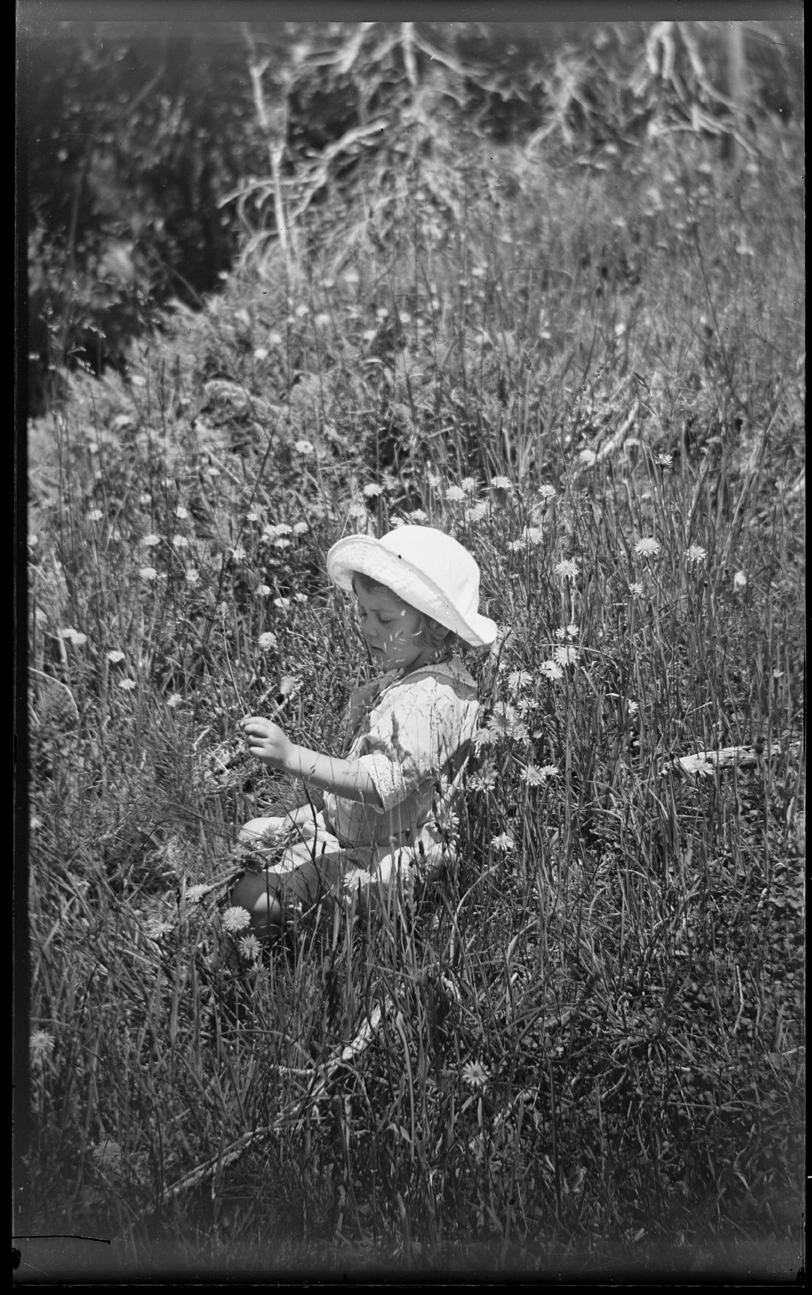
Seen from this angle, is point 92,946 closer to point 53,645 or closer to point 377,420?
point 53,645

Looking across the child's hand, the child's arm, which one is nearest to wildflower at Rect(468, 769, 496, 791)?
the child's arm

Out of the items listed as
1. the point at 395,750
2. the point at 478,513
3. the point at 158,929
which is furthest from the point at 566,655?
the point at 158,929

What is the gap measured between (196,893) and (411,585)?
0.83 m

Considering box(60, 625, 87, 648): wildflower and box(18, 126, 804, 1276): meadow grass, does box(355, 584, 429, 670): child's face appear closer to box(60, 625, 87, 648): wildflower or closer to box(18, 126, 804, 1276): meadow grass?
box(18, 126, 804, 1276): meadow grass

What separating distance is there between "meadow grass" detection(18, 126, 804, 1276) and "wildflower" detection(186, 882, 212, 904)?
11 mm

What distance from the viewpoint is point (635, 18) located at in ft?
9.45

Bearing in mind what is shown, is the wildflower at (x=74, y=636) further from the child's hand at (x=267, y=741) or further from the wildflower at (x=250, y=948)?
the wildflower at (x=250, y=948)

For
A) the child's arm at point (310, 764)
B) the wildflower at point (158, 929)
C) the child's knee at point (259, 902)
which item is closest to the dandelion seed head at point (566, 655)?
the child's arm at point (310, 764)

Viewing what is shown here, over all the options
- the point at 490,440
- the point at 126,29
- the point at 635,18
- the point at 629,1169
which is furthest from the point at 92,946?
the point at 635,18

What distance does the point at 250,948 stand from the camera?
2658 mm

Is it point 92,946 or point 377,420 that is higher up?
point 377,420

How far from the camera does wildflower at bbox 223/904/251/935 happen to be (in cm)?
266

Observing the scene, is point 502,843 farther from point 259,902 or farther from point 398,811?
point 259,902

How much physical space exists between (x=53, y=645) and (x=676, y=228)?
5.87 ft
